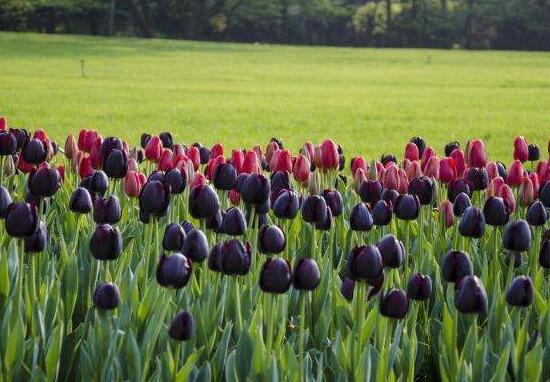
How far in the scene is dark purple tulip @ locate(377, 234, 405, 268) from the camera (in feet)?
9.70

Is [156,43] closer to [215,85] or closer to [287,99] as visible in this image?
[215,85]

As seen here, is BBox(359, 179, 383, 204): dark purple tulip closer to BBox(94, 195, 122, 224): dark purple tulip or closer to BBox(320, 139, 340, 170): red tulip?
BBox(320, 139, 340, 170): red tulip

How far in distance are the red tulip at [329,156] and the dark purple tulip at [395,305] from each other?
1.72m

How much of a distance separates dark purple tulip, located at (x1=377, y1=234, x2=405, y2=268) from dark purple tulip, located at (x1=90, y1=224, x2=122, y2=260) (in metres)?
0.81

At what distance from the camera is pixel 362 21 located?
71312 mm

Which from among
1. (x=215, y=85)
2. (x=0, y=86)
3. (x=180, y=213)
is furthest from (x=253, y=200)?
(x=215, y=85)

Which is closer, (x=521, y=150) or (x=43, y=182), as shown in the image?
(x=43, y=182)

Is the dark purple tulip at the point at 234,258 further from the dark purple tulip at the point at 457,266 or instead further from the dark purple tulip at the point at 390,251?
the dark purple tulip at the point at 457,266

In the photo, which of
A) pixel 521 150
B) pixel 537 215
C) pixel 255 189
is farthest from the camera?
pixel 521 150

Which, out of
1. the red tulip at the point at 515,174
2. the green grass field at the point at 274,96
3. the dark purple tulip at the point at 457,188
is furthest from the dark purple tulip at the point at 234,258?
the green grass field at the point at 274,96

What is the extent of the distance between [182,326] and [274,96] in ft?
70.5

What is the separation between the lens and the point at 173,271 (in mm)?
2570

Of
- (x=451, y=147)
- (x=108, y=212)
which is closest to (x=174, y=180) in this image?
(x=108, y=212)

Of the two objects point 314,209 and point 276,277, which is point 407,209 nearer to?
point 314,209
